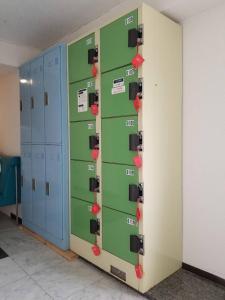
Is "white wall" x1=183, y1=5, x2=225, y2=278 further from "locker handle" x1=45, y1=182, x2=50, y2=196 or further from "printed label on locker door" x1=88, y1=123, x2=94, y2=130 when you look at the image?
"locker handle" x1=45, y1=182, x2=50, y2=196

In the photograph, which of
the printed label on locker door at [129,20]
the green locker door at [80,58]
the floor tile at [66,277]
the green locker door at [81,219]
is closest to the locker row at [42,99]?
the green locker door at [80,58]

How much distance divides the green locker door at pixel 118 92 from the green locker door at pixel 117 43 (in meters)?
0.07

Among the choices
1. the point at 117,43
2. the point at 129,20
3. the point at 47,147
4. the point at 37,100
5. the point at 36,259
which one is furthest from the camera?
the point at 37,100

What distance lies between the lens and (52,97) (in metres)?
2.76

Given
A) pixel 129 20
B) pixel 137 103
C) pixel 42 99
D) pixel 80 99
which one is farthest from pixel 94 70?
pixel 42 99

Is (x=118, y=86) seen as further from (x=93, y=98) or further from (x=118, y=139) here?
(x=118, y=139)

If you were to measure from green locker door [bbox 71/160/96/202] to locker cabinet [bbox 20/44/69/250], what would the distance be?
0.41 ft

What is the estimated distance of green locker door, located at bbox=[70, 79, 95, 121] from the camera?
2381mm

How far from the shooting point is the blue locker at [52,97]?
2.67 meters

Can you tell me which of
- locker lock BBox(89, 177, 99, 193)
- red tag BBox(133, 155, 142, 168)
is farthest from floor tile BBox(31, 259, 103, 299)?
red tag BBox(133, 155, 142, 168)

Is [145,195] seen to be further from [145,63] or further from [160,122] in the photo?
[145,63]

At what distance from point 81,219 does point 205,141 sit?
1.46 metres

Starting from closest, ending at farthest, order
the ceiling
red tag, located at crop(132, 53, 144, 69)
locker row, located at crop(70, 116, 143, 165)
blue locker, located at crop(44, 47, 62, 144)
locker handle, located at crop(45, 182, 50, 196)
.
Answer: red tag, located at crop(132, 53, 144, 69)
locker row, located at crop(70, 116, 143, 165)
the ceiling
blue locker, located at crop(44, 47, 62, 144)
locker handle, located at crop(45, 182, 50, 196)

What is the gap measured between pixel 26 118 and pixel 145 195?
211 cm
